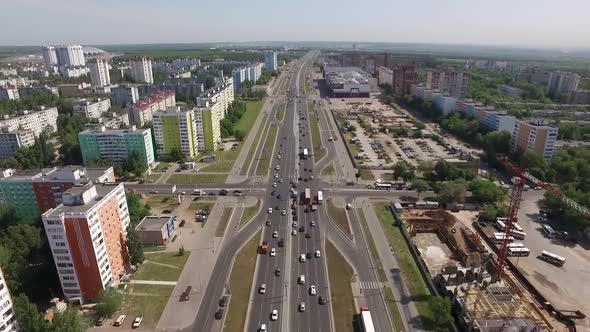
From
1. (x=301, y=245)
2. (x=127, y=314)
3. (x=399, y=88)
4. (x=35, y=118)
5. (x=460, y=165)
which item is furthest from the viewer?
(x=399, y=88)

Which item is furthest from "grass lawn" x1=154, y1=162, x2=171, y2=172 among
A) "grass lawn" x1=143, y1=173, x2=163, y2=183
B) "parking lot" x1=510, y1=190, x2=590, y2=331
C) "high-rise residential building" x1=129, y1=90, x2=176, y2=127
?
"parking lot" x1=510, y1=190, x2=590, y2=331

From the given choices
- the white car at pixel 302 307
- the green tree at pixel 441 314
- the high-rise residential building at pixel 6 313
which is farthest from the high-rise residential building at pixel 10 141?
the green tree at pixel 441 314

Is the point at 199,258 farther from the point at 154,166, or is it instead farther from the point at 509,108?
the point at 509,108

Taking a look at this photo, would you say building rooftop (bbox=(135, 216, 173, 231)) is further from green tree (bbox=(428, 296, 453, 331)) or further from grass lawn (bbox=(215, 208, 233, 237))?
green tree (bbox=(428, 296, 453, 331))

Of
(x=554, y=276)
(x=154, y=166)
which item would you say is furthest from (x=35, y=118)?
(x=554, y=276)

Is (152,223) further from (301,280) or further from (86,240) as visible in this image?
(301,280)

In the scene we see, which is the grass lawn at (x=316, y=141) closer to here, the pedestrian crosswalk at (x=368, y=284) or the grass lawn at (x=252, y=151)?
the grass lawn at (x=252, y=151)
